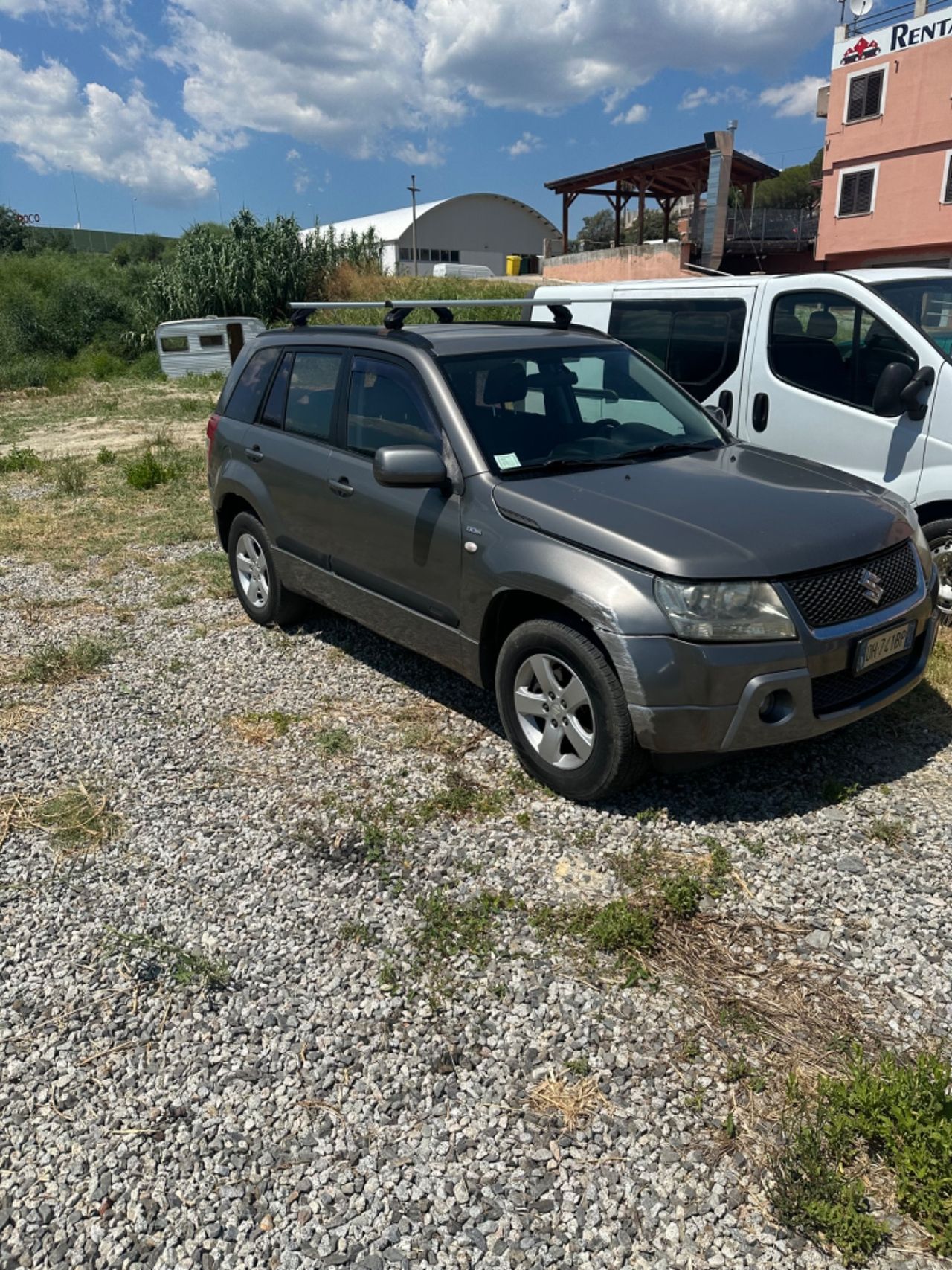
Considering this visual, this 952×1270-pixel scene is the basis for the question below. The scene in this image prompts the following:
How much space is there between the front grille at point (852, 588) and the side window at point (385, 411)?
1.81 metres

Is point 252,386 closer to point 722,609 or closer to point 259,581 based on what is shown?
point 259,581

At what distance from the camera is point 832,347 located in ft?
19.1

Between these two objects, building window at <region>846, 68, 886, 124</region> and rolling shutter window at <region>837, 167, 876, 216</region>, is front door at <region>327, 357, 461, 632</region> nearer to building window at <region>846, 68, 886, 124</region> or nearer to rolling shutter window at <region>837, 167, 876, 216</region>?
rolling shutter window at <region>837, 167, 876, 216</region>

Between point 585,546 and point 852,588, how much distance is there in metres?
1.08

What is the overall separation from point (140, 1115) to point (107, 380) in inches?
1010

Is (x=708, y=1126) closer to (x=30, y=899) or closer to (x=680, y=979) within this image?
(x=680, y=979)

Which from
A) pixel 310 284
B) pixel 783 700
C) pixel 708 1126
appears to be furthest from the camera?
pixel 310 284

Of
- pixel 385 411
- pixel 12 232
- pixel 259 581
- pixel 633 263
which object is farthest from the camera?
pixel 12 232

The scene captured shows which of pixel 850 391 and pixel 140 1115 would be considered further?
pixel 850 391

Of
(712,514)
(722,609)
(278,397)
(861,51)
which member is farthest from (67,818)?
(861,51)

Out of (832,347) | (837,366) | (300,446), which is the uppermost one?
(832,347)

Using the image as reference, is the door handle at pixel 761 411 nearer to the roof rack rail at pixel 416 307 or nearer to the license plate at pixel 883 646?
the roof rack rail at pixel 416 307

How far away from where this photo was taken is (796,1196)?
216 centimetres

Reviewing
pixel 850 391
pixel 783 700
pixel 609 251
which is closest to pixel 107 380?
pixel 609 251
